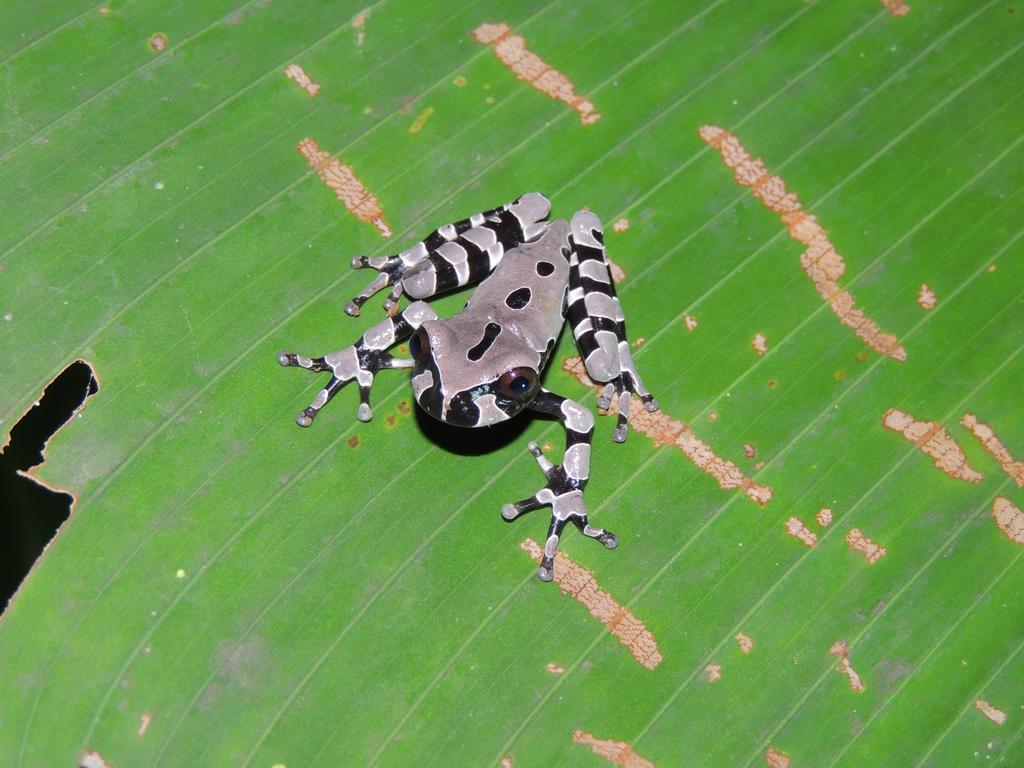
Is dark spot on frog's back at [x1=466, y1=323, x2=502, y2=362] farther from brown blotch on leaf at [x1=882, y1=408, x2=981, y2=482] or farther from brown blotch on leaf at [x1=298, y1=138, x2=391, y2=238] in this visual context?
brown blotch on leaf at [x1=882, y1=408, x2=981, y2=482]

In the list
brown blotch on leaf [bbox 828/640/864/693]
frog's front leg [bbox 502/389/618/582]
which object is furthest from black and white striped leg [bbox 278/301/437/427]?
brown blotch on leaf [bbox 828/640/864/693]

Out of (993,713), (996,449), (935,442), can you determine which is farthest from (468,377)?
(993,713)

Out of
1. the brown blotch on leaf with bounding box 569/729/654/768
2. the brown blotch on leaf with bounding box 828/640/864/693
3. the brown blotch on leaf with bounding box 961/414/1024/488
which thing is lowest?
the brown blotch on leaf with bounding box 828/640/864/693

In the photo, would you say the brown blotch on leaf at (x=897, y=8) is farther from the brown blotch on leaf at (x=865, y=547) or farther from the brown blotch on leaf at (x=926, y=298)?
the brown blotch on leaf at (x=865, y=547)

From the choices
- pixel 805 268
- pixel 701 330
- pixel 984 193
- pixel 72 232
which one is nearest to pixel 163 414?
pixel 72 232

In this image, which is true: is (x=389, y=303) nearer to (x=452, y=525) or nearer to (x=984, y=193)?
(x=452, y=525)

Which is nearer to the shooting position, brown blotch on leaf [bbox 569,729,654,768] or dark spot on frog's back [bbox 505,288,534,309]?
brown blotch on leaf [bbox 569,729,654,768]
